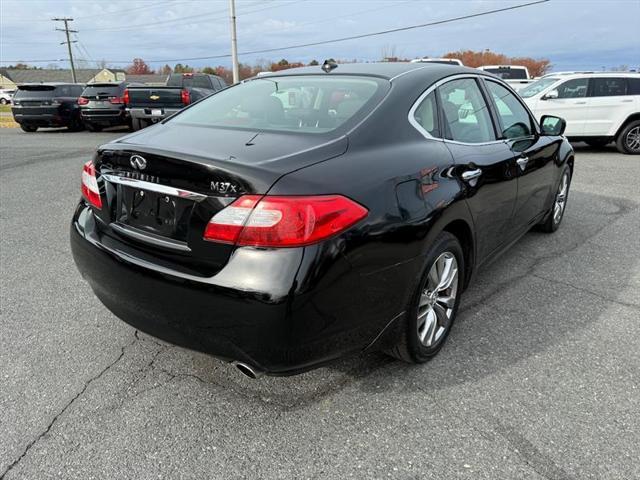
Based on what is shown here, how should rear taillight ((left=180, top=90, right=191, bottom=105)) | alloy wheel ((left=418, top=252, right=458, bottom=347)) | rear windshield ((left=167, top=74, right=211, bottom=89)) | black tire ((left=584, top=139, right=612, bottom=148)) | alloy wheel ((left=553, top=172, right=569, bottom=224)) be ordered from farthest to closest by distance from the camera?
rear windshield ((left=167, top=74, right=211, bottom=89)) → rear taillight ((left=180, top=90, right=191, bottom=105)) → black tire ((left=584, top=139, right=612, bottom=148)) → alloy wheel ((left=553, top=172, right=569, bottom=224)) → alloy wheel ((left=418, top=252, right=458, bottom=347))

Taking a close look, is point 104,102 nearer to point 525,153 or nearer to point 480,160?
point 525,153

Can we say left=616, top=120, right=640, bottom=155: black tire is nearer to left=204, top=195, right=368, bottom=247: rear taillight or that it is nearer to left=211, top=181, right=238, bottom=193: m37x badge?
left=204, top=195, right=368, bottom=247: rear taillight

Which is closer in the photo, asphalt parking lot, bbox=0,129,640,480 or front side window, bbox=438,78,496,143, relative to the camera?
asphalt parking lot, bbox=0,129,640,480

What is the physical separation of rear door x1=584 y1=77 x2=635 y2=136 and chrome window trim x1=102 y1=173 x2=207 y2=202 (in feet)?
38.1

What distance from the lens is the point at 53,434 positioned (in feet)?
7.25

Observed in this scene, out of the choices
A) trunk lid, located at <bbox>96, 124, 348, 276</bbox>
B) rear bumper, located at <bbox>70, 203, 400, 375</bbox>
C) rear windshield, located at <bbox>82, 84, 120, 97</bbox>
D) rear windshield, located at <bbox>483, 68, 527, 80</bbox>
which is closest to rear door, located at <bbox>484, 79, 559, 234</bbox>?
trunk lid, located at <bbox>96, 124, 348, 276</bbox>

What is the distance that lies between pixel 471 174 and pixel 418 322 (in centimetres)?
91

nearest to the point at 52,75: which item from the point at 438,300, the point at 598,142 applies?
the point at 598,142

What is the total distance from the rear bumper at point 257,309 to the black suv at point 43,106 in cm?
1608

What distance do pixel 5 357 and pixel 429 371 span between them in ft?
7.82

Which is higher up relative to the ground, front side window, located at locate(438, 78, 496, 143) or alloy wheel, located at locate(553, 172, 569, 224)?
front side window, located at locate(438, 78, 496, 143)

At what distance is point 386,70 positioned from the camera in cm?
302

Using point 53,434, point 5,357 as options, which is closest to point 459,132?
point 53,434

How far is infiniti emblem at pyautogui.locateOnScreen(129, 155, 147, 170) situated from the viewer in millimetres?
2178
